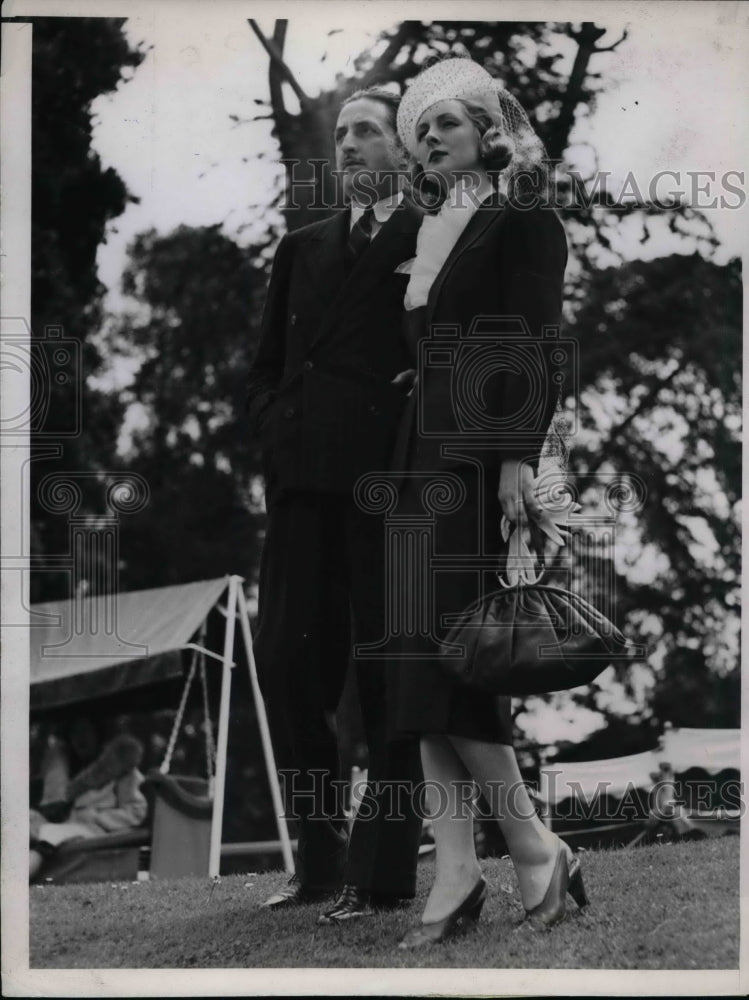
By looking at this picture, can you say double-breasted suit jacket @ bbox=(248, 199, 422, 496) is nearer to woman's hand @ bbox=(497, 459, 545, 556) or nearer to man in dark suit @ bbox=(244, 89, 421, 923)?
man in dark suit @ bbox=(244, 89, 421, 923)

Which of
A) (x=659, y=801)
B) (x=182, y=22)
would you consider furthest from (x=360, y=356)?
(x=659, y=801)

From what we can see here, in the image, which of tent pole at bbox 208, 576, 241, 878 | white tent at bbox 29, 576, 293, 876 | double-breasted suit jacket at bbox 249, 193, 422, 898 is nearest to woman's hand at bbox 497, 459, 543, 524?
double-breasted suit jacket at bbox 249, 193, 422, 898

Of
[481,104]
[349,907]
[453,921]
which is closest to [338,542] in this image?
[349,907]

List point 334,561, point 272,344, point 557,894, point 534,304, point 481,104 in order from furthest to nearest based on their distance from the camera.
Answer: point 272,344
point 334,561
point 481,104
point 534,304
point 557,894

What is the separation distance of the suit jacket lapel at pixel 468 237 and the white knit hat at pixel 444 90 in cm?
35

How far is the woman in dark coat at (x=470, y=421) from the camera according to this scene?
598cm

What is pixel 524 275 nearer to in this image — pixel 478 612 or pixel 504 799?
pixel 478 612

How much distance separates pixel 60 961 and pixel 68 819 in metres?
2.03

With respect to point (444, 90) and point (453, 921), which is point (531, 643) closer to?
point (453, 921)

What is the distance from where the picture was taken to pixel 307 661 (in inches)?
254

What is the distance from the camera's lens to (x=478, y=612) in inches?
232

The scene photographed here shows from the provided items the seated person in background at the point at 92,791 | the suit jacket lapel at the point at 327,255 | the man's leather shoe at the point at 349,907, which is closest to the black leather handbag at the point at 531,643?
the man's leather shoe at the point at 349,907

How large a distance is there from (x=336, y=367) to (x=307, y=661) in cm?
105

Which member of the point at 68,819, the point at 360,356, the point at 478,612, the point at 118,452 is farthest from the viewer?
the point at 68,819
